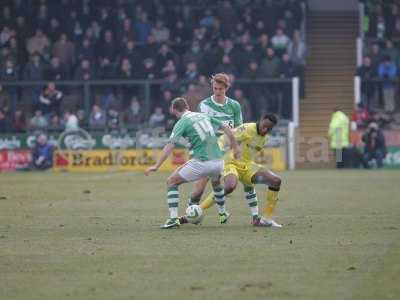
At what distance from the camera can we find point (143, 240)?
45.0ft

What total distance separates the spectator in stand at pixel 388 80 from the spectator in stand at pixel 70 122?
30.4 ft

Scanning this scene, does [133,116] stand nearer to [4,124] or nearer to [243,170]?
[4,124]

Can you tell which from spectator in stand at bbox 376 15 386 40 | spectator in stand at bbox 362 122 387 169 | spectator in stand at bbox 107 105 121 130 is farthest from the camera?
spectator in stand at bbox 376 15 386 40

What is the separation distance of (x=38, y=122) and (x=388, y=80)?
1062 cm

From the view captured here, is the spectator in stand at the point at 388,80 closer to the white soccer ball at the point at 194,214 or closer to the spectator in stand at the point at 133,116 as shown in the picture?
the spectator in stand at the point at 133,116

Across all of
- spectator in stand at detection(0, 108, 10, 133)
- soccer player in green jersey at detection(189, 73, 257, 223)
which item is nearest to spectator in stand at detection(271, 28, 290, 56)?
spectator in stand at detection(0, 108, 10, 133)

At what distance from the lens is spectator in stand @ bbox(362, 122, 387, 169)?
33.2 meters

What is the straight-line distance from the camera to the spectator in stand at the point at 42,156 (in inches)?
1312

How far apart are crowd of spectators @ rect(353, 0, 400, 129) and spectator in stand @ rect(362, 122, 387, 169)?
68 centimetres

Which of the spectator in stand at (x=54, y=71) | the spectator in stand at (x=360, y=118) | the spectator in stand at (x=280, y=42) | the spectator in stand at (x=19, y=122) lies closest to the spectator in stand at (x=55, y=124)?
the spectator in stand at (x=19, y=122)

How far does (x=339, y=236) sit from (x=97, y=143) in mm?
20439

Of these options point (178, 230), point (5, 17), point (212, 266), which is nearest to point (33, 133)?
point (5, 17)

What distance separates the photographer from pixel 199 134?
15094mm

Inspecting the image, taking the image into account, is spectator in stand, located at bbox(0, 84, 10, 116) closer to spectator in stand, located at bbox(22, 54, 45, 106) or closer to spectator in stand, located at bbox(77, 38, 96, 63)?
spectator in stand, located at bbox(22, 54, 45, 106)
